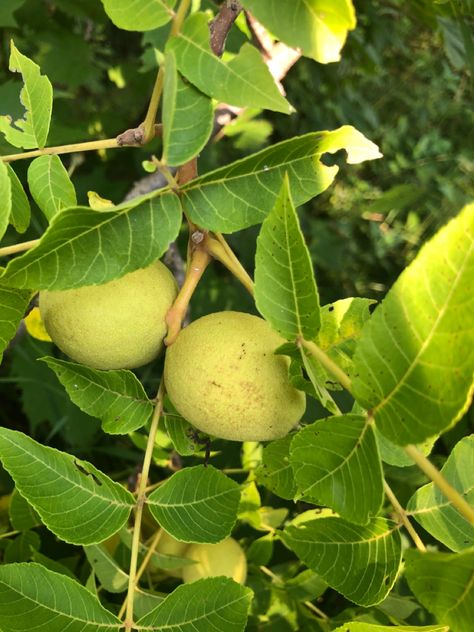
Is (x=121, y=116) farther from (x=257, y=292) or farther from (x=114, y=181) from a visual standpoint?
(x=257, y=292)

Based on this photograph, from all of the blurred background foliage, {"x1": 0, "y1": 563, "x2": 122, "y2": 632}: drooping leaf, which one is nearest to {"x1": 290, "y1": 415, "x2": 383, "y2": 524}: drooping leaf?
{"x1": 0, "y1": 563, "x2": 122, "y2": 632}: drooping leaf

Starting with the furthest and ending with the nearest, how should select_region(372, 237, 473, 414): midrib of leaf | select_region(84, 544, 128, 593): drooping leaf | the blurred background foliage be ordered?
the blurred background foliage
select_region(84, 544, 128, 593): drooping leaf
select_region(372, 237, 473, 414): midrib of leaf

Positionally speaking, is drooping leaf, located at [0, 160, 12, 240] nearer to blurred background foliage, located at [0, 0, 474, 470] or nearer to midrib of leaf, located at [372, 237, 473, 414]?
midrib of leaf, located at [372, 237, 473, 414]

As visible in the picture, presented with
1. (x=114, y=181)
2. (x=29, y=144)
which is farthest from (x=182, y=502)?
(x=114, y=181)

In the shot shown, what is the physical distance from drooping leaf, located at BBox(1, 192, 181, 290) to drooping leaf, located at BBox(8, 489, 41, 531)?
70cm

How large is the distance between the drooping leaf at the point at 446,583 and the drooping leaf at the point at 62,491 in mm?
471

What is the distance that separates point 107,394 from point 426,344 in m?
0.60

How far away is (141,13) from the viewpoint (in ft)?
3.11

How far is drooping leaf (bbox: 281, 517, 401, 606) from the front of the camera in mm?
1004

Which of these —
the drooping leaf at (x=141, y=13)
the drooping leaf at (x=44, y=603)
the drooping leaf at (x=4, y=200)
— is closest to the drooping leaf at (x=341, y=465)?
the drooping leaf at (x=44, y=603)

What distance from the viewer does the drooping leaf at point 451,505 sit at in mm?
1041

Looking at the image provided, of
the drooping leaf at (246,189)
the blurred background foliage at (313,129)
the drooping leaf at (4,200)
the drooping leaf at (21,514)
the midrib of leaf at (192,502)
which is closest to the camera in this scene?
the drooping leaf at (4,200)

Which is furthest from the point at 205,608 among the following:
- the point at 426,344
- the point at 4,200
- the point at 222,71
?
the point at 222,71

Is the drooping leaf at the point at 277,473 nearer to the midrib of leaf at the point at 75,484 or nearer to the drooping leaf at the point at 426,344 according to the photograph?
the midrib of leaf at the point at 75,484
